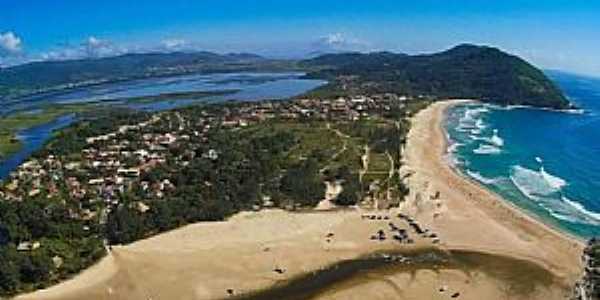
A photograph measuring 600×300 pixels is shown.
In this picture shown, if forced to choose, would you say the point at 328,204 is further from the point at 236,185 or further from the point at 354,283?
the point at 354,283

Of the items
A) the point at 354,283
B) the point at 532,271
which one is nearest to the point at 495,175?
the point at 532,271

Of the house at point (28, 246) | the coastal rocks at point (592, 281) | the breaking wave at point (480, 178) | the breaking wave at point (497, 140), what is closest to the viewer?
the coastal rocks at point (592, 281)

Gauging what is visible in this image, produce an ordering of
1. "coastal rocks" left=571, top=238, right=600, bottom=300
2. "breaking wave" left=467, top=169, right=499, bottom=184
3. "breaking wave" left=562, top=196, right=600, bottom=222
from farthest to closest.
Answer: "breaking wave" left=467, top=169, right=499, bottom=184 → "breaking wave" left=562, top=196, right=600, bottom=222 → "coastal rocks" left=571, top=238, right=600, bottom=300

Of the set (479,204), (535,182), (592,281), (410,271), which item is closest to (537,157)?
(535,182)

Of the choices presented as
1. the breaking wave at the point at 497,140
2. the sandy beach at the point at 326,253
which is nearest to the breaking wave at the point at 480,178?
the sandy beach at the point at 326,253

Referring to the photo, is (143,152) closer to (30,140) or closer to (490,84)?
(30,140)

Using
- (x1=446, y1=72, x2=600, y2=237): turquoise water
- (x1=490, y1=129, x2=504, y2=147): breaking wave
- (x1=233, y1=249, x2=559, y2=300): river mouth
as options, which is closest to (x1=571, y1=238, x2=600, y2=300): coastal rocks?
(x1=233, y1=249, x2=559, y2=300): river mouth

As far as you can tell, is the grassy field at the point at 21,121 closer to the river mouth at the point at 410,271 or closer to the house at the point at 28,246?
the house at the point at 28,246

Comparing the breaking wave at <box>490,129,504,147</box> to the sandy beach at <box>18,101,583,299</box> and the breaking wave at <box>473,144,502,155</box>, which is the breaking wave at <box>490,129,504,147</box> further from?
the sandy beach at <box>18,101,583,299</box>
